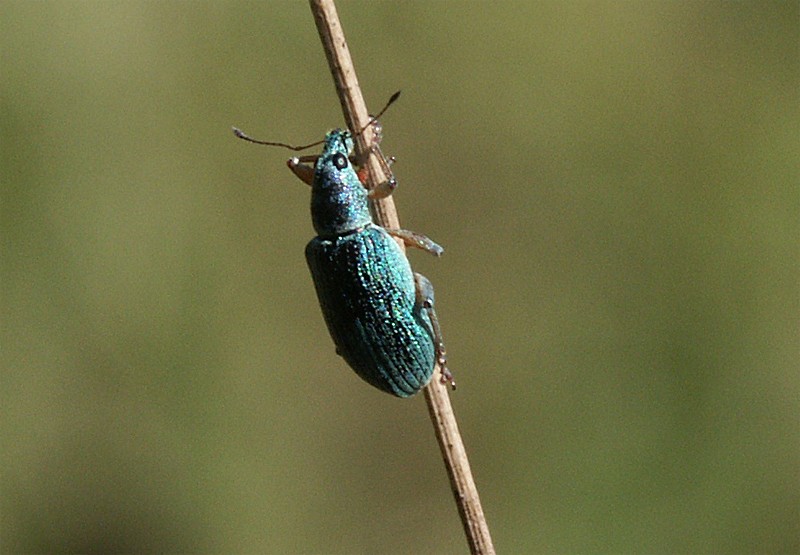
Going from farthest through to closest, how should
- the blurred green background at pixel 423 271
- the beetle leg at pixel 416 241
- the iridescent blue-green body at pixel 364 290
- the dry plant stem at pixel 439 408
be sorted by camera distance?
the blurred green background at pixel 423 271, the beetle leg at pixel 416 241, the iridescent blue-green body at pixel 364 290, the dry plant stem at pixel 439 408

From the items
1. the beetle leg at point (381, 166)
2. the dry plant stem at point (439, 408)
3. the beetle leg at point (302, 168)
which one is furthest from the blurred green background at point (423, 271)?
the dry plant stem at point (439, 408)

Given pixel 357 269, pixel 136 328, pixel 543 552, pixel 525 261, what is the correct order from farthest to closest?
pixel 525 261
pixel 136 328
pixel 543 552
pixel 357 269

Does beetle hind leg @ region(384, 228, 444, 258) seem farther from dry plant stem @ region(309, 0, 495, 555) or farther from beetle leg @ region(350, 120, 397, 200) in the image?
dry plant stem @ region(309, 0, 495, 555)

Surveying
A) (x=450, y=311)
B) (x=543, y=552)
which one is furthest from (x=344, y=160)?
(x=543, y=552)

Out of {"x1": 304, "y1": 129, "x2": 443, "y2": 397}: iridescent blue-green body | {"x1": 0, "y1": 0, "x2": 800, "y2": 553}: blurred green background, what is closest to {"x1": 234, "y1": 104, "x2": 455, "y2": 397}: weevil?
{"x1": 304, "y1": 129, "x2": 443, "y2": 397}: iridescent blue-green body

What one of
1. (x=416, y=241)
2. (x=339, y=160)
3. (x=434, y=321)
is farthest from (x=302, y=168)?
(x=434, y=321)

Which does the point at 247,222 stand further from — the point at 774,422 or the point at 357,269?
the point at 774,422

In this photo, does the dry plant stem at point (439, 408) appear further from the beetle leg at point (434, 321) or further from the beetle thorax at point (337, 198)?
the beetle thorax at point (337, 198)
